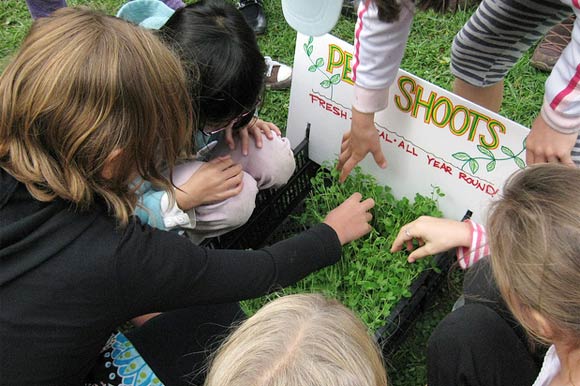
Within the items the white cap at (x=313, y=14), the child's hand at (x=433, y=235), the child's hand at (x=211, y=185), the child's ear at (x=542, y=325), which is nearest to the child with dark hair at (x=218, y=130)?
the child's hand at (x=211, y=185)

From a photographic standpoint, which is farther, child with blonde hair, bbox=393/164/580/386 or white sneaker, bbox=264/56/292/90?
white sneaker, bbox=264/56/292/90

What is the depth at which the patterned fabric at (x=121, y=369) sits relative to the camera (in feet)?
3.51

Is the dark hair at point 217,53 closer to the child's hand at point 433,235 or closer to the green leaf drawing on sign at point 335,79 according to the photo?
the green leaf drawing on sign at point 335,79

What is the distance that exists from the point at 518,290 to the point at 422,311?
626 millimetres

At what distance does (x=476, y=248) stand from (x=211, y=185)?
0.64 m

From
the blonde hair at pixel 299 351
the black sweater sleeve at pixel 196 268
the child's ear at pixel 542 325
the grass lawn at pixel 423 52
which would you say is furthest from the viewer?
the grass lawn at pixel 423 52

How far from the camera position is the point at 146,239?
3.00ft

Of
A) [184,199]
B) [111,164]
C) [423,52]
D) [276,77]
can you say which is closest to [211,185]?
[184,199]

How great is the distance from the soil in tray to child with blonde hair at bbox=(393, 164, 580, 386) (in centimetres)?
22

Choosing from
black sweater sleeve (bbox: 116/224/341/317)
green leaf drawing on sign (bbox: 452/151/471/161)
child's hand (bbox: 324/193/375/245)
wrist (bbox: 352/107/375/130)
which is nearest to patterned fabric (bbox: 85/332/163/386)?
black sweater sleeve (bbox: 116/224/341/317)

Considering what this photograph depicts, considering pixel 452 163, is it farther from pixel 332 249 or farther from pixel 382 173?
pixel 332 249

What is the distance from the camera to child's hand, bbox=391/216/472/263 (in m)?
1.19

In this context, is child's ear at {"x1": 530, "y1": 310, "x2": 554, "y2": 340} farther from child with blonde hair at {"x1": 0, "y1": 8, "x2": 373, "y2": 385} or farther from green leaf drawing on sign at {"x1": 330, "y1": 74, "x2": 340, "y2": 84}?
green leaf drawing on sign at {"x1": 330, "y1": 74, "x2": 340, "y2": 84}

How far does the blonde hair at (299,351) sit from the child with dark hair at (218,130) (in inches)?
21.5
